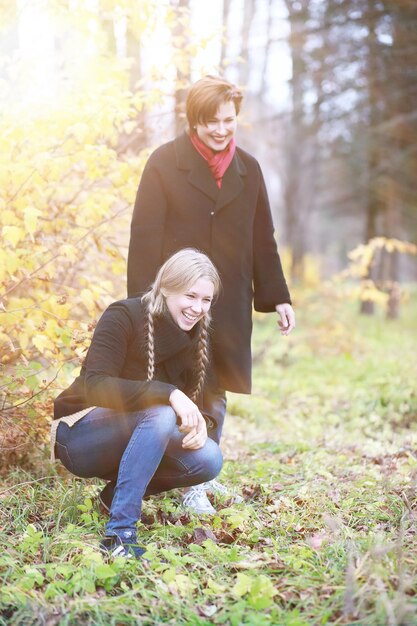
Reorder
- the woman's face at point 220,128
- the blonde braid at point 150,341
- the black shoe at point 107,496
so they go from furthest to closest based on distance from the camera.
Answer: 1. the woman's face at point 220,128
2. the black shoe at point 107,496
3. the blonde braid at point 150,341

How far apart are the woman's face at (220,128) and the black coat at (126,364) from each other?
916mm

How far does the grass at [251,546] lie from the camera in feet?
7.44

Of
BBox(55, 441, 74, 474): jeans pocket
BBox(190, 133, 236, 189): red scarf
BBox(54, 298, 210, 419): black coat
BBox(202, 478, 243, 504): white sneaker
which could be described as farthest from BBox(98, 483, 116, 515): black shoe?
BBox(190, 133, 236, 189): red scarf

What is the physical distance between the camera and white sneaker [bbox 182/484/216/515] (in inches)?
127

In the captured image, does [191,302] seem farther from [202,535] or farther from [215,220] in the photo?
[202,535]

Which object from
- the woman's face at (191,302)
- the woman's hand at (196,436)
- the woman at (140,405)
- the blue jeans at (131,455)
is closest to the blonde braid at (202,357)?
the woman at (140,405)

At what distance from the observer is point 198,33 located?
14.3ft

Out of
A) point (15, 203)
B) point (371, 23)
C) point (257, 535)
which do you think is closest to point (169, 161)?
point (15, 203)

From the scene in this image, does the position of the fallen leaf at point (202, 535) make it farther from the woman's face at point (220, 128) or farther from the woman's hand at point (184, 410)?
the woman's face at point (220, 128)

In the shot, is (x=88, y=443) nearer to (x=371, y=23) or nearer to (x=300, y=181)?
(x=371, y=23)

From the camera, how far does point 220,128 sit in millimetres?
3221

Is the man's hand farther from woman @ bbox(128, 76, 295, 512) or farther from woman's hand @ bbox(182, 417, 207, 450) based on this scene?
woman's hand @ bbox(182, 417, 207, 450)

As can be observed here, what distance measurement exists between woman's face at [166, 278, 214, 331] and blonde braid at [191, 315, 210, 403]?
0.48 feet

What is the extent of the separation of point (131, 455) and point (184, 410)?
293 millimetres
